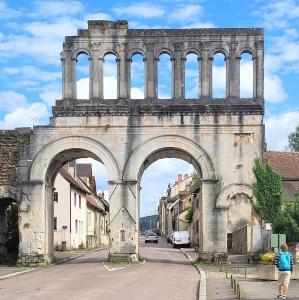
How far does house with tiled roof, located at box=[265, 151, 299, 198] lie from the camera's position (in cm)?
4559

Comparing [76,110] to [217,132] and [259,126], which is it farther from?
[259,126]

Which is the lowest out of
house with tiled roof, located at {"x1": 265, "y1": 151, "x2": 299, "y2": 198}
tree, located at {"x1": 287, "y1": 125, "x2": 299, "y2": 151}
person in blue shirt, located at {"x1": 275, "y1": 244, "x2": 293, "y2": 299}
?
person in blue shirt, located at {"x1": 275, "y1": 244, "x2": 293, "y2": 299}

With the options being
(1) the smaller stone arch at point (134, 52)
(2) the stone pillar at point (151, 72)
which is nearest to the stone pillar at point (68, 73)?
(1) the smaller stone arch at point (134, 52)

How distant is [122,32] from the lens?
36.0 meters

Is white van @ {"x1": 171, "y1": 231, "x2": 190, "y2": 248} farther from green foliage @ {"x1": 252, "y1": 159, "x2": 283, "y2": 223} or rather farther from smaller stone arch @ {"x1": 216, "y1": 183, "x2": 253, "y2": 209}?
green foliage @ {"x1": 252, "y1": 159, "x2": 283, "y2": 223}

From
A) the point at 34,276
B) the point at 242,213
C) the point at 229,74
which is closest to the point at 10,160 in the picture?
the point at 34,276

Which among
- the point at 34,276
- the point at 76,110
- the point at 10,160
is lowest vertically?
the point at 34,276

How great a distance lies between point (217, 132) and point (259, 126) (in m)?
2.26

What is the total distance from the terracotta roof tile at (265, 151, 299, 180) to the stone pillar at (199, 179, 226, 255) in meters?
12.5

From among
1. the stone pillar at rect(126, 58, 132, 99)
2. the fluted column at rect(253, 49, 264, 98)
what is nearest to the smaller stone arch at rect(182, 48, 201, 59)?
the stone pillar at rect(126, 58, 132, 99)

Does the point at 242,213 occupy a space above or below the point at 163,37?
below

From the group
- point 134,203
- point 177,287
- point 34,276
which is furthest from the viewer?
point 134,203

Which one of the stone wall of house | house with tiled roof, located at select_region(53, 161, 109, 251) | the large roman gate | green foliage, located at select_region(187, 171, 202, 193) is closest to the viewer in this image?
the large roman gate

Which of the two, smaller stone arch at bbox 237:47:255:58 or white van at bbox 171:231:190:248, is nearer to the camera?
smaller stone arch at bbox 237:47:255:58
